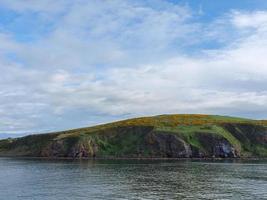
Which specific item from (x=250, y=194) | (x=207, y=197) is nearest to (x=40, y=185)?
(x=207, y=197)

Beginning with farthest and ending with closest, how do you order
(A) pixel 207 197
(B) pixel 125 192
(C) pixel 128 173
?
(C) pixel 128 173 < (B) pixel 125 192 < (A) pixel 207 197

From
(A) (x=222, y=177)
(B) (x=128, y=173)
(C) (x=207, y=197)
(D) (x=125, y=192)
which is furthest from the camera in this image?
(B) (x=128, y=173)

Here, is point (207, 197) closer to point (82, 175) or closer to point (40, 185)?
point (40, 185)

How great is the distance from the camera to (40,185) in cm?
→ 10438

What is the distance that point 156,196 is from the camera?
86812 millimetres

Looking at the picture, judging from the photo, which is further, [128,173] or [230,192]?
[128,173]

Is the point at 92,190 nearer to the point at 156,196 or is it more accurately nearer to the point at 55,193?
the point at 55,193

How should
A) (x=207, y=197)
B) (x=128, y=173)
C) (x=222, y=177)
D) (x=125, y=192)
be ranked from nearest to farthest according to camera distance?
(x=207, y=197) → (x=125, y=192) → (x=222, y=177) → (x=128, y=173)

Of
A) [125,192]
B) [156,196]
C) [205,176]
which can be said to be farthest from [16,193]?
[205,176]

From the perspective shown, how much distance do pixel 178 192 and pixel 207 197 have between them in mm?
8801

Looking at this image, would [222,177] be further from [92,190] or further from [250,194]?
[92,190]

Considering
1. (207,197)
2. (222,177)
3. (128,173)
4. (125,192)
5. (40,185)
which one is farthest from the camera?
(128,173)

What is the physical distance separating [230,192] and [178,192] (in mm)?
10395

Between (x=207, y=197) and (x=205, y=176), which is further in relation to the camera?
(x=205, y=176)
